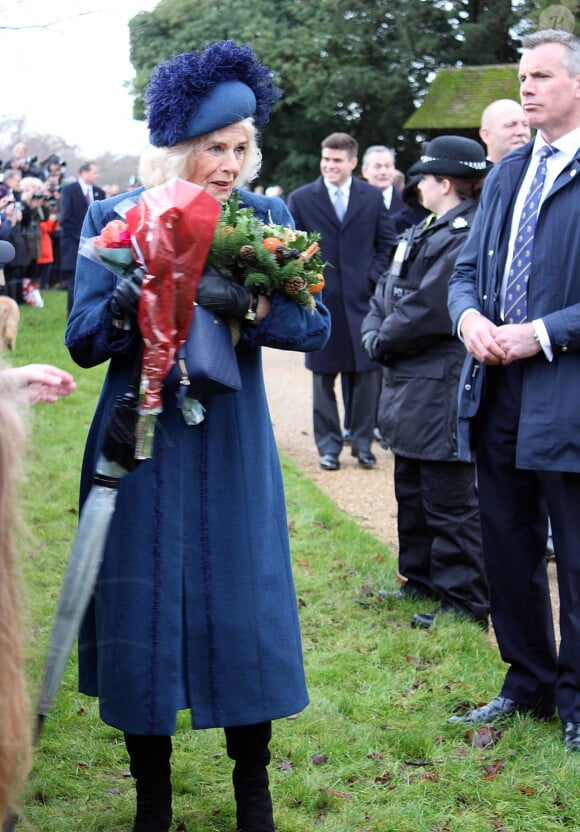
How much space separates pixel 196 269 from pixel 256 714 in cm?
132

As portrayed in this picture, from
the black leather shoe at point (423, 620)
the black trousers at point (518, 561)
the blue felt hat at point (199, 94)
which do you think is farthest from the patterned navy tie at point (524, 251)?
the black leather shoe at point (423, 620)

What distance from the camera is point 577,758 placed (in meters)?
4.00

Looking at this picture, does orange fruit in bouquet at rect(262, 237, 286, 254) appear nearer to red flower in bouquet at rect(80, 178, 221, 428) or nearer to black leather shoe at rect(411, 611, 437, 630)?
red flower in bouquet at rect(80, 178, 221, 428)

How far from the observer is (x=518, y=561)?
4301 millimetres

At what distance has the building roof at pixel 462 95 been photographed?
930 inches

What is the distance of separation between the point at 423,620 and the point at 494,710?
1133 millimetres

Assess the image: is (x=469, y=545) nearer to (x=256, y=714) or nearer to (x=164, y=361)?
(x=256, y=714)

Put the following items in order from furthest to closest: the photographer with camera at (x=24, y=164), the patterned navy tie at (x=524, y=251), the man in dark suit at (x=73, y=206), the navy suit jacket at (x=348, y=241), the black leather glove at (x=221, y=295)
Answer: the photographer with camera at (x=24, y=164), the man in dark suit at (x=73, y=206), the navy suit jacket at (x=348, y=241), the patterned navy tie at (x=524, y=251), the black leather glove at (x=221, y=295)

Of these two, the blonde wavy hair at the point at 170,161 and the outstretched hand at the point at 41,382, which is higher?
the blonde wavy hair at the point at 170,161

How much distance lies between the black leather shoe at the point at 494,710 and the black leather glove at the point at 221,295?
211cm

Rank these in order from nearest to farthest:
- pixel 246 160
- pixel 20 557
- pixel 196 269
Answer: pixel 20 557
pixel 196 269
pixel 246 160

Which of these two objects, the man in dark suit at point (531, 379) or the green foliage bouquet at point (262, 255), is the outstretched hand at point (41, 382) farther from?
the man in dark suit at point (531, 379)

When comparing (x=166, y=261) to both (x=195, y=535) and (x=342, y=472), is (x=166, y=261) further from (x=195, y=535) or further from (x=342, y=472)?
(x=342, y=472)

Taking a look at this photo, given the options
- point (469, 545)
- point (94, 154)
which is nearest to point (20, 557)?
point (94, 154)
